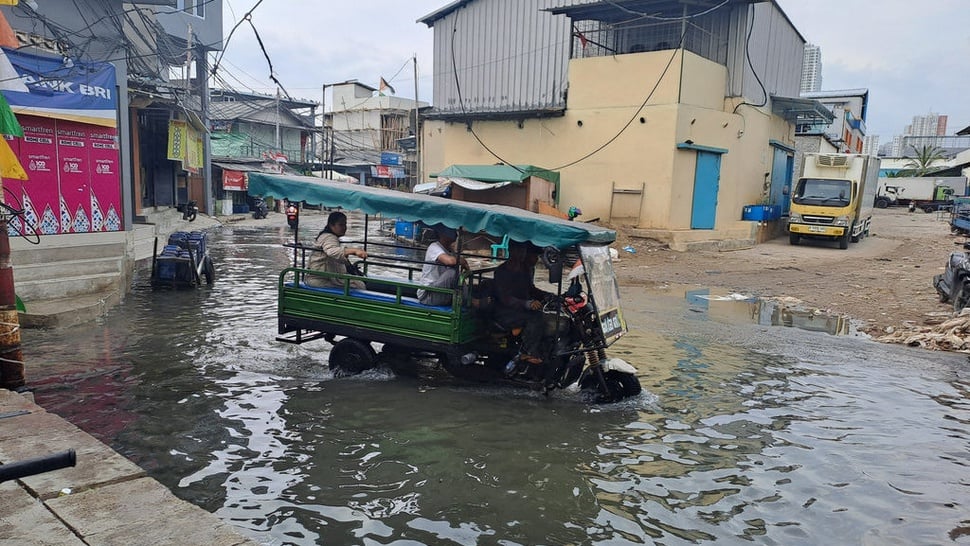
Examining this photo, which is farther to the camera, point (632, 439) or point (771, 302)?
point (771, 302)

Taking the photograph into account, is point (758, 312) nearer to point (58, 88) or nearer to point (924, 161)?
point (58, 88)

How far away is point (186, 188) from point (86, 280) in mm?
21117

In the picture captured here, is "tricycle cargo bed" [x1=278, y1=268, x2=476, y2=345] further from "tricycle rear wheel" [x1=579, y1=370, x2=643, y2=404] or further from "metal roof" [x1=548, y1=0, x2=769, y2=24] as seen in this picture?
"metal roof" [x1=548, y1=0, x2=769, y2=24]

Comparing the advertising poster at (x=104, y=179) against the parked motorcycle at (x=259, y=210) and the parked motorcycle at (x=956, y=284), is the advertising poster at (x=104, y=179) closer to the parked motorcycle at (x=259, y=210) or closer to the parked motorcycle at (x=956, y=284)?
the parked motorcycle at (x=956, y=284)

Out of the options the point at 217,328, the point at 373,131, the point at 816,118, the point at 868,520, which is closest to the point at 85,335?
the point at 217,328

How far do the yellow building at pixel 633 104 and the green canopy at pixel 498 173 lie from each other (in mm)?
1723

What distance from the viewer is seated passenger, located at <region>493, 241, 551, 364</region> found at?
718cm

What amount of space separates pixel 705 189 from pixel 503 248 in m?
17.3

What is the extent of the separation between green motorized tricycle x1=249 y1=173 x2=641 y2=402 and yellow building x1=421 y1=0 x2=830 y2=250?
14591 millimetres

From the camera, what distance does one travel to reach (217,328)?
1013cm

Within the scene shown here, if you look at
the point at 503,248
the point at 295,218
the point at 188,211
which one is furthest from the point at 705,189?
the point at 188,211

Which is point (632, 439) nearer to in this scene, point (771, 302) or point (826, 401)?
point (826, 401)

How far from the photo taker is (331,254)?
7848 mm

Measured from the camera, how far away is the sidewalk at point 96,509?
332 centimetres
